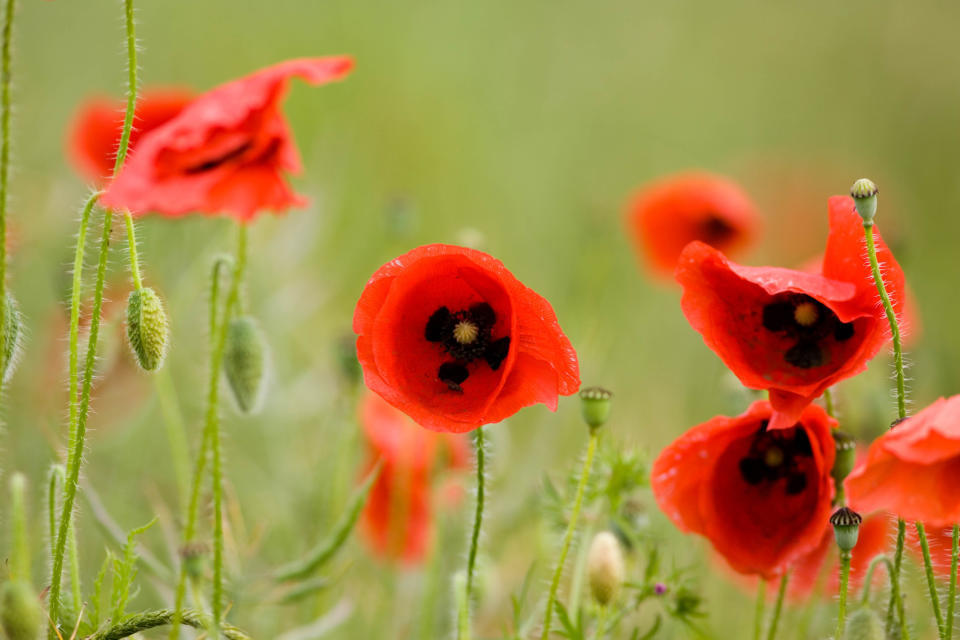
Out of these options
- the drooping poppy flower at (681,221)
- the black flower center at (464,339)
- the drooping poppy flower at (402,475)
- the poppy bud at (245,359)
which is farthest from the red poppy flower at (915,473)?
the drooping poppy flower at (681,221)

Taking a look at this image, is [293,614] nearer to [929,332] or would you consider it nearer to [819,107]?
[929,332]

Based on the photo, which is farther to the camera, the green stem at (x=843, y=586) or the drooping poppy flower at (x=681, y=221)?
the drooping poppy flower at (x=681, y=221)

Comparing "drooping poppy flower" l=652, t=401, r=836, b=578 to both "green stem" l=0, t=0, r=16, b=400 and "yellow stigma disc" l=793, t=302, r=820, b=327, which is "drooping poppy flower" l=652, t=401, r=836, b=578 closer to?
"yellow stigma disc" l=793, t=302, r=820, b=327

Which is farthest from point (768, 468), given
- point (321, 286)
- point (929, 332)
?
point (929, 332)

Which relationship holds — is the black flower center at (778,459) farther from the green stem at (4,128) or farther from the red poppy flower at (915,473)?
the green stem at (4,128)

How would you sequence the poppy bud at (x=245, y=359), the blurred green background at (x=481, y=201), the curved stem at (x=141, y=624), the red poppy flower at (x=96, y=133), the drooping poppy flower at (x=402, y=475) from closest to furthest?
the curved stem at (x=141, y=624) → the poppy bud at (x=245, y=359) → the drooping poppy flower at (x=402, y=475) → the blurred green background at (x=481, y=201) → the red poppy flower at (x=96, y=133)

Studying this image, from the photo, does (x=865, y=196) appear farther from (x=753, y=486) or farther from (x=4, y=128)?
(x=4, y=128)
